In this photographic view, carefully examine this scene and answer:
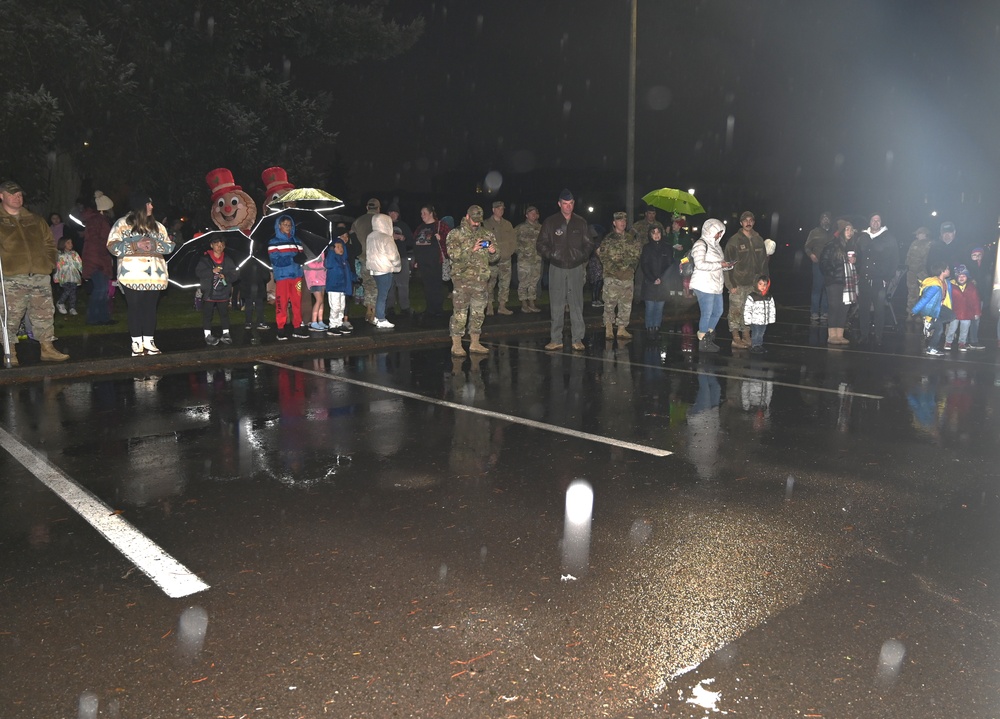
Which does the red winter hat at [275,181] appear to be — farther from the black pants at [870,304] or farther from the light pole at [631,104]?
the black pants at [870,304]

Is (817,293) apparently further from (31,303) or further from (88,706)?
(88,706)

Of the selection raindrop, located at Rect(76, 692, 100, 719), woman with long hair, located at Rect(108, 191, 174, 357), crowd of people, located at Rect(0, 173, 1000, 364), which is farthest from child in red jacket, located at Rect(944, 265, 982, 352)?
raindrop, located at Rect(76, 692, 100, 719)

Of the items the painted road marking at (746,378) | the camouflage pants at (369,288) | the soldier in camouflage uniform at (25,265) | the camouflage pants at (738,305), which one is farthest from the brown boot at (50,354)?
the camouflage pants at (738,305)

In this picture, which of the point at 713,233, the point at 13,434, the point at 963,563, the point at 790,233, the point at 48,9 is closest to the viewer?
the point at 963,563

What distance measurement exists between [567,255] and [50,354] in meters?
6.58

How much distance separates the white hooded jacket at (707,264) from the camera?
12073 mm

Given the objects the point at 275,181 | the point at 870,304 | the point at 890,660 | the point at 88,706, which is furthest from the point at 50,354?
the point at 870,304

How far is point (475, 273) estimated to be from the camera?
11.4 meters

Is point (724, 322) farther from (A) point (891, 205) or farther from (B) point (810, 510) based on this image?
(A) point (891, 205)

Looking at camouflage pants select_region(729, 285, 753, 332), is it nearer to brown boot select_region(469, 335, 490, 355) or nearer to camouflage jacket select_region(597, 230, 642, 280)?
camouflage jacket select_region(597, 230, 642, 280)

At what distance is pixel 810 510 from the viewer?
17.6 ft

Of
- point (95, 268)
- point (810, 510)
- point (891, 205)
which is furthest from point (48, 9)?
point (891, 205)

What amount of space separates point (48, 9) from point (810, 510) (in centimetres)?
1913

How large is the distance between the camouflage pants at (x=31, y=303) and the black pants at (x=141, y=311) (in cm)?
90
